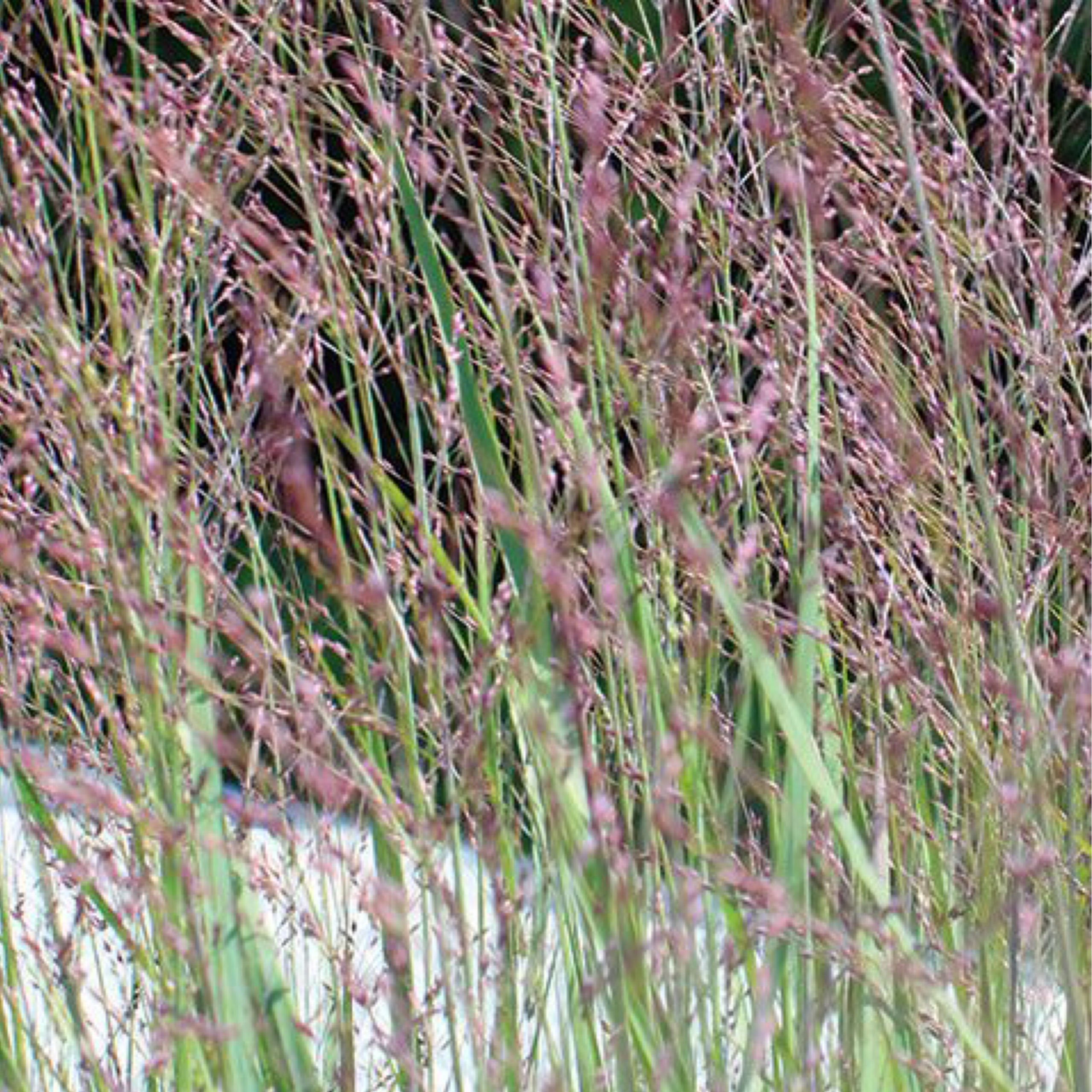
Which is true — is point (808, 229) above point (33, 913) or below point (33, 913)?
above

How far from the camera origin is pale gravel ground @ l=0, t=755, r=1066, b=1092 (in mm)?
893

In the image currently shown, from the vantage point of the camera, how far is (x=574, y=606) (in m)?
0.77

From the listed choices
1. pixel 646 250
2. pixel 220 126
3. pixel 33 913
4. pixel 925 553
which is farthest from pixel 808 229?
pixel 33 913

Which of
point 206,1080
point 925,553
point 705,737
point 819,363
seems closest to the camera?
point 705,737

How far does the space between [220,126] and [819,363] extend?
79cm

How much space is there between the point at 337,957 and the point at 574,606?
271 mm

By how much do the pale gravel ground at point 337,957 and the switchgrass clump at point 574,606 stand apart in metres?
0.01

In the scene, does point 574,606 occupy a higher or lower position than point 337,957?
higher

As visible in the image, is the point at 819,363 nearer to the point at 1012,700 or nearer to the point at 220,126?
the point at 1012,700

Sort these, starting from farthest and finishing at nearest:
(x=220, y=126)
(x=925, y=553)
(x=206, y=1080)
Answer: (x=220, y=126)
(x=925, y=553)
(x=206, y=1080)

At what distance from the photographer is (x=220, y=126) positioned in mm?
1914

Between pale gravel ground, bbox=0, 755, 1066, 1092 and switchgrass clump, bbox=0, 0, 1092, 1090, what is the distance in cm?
1

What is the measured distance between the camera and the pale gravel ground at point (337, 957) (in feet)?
2.93

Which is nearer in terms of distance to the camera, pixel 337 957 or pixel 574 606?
pixel 574 606
